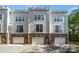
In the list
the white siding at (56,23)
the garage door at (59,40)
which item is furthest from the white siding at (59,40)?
the white siding at (56,23)

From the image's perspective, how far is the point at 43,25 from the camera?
1939cm

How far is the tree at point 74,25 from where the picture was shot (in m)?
19.4

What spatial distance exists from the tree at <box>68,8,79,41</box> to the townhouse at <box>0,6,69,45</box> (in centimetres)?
8

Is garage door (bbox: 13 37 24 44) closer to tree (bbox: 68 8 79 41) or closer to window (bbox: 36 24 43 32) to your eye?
window (bbox: 36 24 43 32)

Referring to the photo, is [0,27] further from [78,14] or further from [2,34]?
[78,14]

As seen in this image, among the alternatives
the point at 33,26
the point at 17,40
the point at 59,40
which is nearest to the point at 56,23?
the point at 59,40

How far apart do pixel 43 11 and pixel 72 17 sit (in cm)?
57

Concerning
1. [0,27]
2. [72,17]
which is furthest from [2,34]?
[72,17]

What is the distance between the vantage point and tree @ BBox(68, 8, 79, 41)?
1938 cm

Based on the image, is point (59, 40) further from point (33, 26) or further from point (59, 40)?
point (33, 26)

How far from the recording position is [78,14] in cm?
1944

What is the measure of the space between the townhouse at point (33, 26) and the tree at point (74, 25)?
0.26 feet

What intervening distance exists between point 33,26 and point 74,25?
31.0 inches

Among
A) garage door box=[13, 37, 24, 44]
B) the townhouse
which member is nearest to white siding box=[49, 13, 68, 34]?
the townhouse
